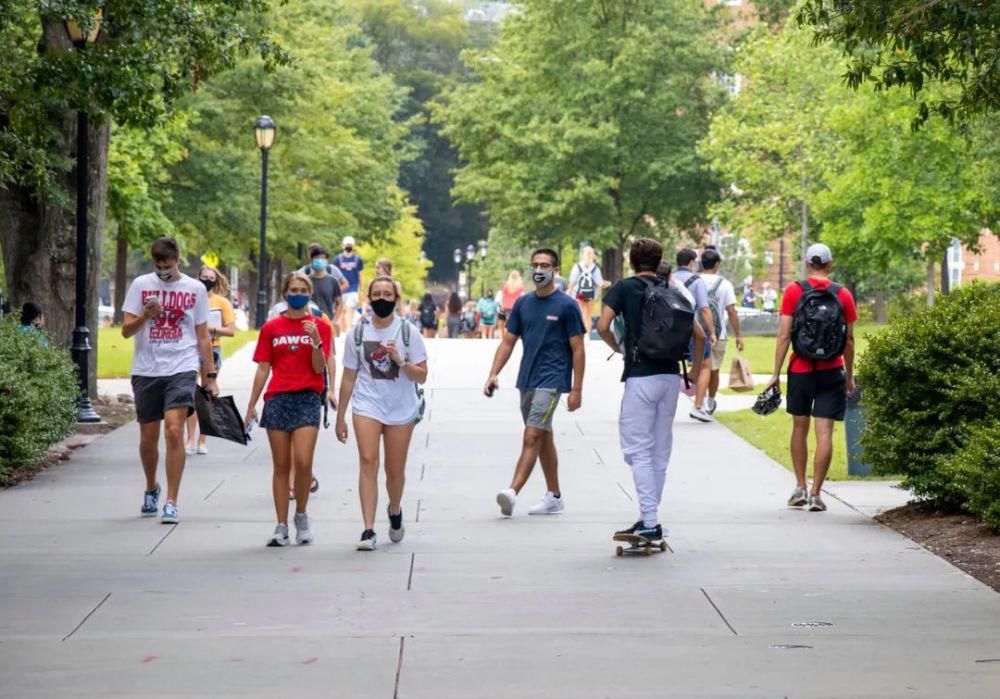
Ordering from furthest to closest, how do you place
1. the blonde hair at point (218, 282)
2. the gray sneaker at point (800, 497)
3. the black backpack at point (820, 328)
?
the blonde hair at point (218, 282) < the gray sneaker at point (800, 497) < the black backpack at point (820, 328)

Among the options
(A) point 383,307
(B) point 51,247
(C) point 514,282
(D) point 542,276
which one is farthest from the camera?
(C) point 514,282

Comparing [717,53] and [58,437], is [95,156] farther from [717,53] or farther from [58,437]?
[717,53]

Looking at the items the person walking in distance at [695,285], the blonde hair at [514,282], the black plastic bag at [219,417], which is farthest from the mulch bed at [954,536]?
the blonde hair at [514,282]

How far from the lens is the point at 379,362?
10.8 m

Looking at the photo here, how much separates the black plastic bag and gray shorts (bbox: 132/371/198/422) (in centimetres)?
24

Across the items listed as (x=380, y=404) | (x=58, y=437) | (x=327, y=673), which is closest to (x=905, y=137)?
(x=58, y=437)

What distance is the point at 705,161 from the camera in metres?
59.8

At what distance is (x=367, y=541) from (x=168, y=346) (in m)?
2.15

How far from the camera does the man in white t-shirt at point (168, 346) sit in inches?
467

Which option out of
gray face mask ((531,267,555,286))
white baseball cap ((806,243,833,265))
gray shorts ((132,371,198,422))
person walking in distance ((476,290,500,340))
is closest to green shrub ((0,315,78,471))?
gray shorts ((132,371,198,422))

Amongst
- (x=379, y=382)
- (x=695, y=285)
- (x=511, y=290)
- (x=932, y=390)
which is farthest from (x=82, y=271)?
(x=511, y=290)

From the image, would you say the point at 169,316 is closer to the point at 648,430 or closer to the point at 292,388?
the point at 292,388

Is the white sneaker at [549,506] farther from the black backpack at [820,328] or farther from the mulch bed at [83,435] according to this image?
the mulch bed at [83,435]

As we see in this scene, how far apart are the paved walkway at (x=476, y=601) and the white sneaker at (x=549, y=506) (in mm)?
118
